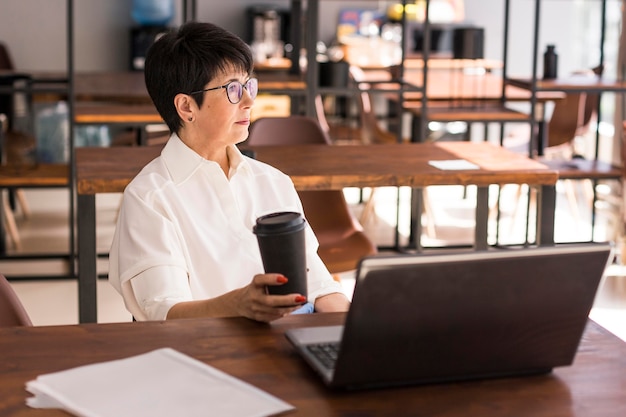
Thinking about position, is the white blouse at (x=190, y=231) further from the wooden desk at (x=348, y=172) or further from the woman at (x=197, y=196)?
the wooden desk at (x=348, y=172)

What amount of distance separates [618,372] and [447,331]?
33 cm

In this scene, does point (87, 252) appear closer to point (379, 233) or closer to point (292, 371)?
point (292, 371)

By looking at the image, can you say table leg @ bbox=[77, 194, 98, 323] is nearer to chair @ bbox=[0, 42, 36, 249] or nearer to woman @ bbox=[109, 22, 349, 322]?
woman @ bbox=[109, 22, 349, 322]

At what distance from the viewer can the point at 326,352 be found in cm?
157

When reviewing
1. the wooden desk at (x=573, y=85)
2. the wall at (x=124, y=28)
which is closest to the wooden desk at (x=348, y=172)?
the wooden desk at (x=573, y=85)

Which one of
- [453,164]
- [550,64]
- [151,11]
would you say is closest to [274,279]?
[453,164]

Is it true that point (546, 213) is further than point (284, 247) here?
Yes

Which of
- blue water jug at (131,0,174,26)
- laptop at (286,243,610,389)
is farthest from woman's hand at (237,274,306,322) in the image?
blue water jug at (131,0,174,26)

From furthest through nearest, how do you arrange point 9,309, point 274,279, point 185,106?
point 185,106 < point 9,309 < point 274,279

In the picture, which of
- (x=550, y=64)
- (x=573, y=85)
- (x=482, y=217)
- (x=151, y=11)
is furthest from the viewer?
(x=151, y=11)

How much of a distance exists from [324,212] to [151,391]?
2.62 meters

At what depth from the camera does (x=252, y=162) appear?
2.41 meters

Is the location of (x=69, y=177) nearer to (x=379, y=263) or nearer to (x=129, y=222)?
(x=129, y=222)

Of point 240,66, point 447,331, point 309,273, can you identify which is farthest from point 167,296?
point 447,331
